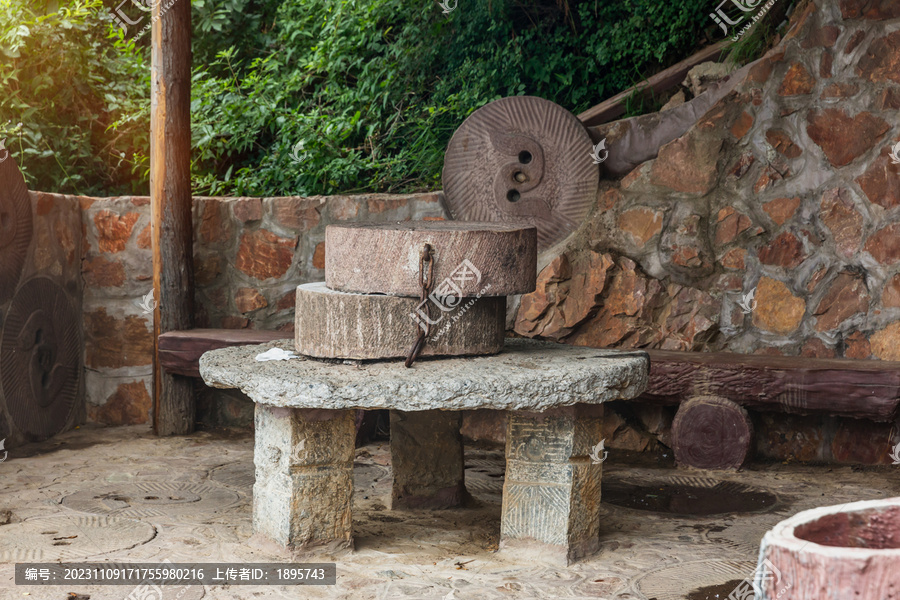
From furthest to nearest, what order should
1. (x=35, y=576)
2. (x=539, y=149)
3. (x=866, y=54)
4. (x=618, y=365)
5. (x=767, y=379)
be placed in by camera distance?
(x=539, y=149), (x=866, y=54), (x=767, y=379), (x=618, y=365), (x=35, y=576)

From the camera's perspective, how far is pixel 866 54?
4.40 meters

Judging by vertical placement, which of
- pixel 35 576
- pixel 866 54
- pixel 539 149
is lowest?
pixel 35 576

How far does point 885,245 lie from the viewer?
433 centimetres

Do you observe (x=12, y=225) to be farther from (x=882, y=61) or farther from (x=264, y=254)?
(x=882, y=61)

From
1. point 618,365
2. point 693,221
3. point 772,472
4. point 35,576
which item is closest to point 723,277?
point 693,221

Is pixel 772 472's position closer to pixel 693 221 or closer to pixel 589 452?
pixel 693 221

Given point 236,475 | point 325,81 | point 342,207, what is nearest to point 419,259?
point 236,475

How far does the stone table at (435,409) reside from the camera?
284 cm

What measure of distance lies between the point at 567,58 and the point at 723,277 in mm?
1951

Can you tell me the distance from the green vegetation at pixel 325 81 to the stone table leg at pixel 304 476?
284 cm

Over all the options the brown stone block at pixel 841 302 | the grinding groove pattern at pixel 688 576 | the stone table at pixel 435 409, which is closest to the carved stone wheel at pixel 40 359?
the stone table at pixel 435 409

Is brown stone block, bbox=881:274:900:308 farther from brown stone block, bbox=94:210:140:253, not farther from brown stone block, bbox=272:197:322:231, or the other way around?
brown stone block, bbox=94:210:140:253

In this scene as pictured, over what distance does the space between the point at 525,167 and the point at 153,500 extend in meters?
2.47

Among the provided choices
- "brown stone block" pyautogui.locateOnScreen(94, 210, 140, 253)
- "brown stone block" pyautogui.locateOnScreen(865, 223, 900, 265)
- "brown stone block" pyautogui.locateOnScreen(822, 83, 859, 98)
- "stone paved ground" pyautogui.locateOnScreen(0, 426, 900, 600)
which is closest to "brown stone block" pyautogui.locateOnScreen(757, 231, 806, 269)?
"brown stone block" pyautogui.locateOnScreen(865, 223, 900, 265)
